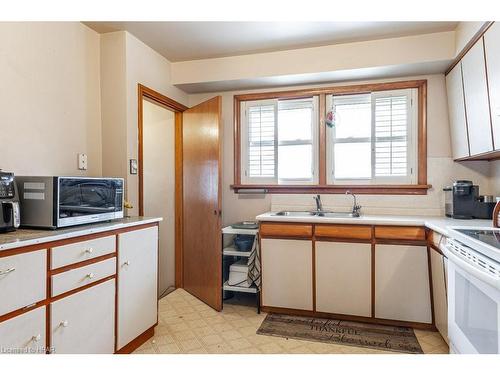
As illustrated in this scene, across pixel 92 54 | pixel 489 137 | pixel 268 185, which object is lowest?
pixel 268 185

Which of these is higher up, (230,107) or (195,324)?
(230,107)

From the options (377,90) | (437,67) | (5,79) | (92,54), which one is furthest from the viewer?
(377,90)

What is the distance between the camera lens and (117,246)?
1.93m

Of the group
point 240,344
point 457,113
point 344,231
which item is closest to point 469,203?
point 457,113

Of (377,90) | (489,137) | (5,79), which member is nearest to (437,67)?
(377,90)

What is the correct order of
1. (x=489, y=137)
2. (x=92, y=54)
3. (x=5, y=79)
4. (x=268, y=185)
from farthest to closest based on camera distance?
(x=268, y=185) < (x=92, y=54) < (x=489, y=137) < (x=5, y=79)

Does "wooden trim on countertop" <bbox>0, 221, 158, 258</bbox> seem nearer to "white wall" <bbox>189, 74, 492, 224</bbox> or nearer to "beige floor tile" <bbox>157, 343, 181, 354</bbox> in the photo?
"beige floor tile" <bbox>157, 343, 181, 354</bbox>

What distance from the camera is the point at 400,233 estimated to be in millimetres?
2451

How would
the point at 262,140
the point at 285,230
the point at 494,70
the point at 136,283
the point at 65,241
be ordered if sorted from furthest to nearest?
1. the point at 262,140
2. the point at 285,230
3. the point at 136,283
4. the point at 494,70
5. the point at 65,241

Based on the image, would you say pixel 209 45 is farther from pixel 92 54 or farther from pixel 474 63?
pixel 474 63

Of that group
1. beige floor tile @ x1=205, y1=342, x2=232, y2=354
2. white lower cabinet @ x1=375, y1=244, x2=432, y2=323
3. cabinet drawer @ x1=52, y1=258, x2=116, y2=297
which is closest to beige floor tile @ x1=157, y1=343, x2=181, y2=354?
beige floor tile @ x1=205, y1=342, x2=232, y2=354

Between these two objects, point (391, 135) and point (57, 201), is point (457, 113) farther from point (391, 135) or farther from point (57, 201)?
point (57, 201)

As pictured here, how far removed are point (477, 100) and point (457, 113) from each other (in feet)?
1.36

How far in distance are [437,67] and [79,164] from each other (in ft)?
10.2
